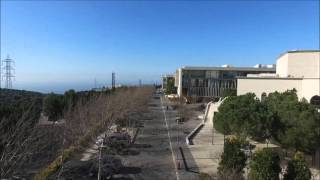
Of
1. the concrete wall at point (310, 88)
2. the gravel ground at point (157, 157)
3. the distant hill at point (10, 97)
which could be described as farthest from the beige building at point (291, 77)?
the distant hill at point (10, 97)

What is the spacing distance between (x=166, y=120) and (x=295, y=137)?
1617 inches

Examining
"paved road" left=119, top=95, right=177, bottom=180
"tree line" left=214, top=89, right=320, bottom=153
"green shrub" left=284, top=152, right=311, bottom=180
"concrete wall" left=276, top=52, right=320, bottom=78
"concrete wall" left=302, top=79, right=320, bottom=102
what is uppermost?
"concrete wall" left=276, top=52, right=320, bottom=78

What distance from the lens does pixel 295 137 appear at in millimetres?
32844

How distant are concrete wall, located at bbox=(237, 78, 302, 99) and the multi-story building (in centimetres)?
3748

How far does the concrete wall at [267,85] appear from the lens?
222ft

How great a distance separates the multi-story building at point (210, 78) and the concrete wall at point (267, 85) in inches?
1476

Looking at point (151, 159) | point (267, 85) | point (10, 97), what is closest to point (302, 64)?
point (267, 85)

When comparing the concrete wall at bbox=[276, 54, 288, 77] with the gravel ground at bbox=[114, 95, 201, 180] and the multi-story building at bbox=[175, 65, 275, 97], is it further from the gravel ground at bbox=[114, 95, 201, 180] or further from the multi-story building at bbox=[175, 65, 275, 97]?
the multi-story building at bbox=[175, 65, 275, 97]

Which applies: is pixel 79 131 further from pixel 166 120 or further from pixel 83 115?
pixel 166 120

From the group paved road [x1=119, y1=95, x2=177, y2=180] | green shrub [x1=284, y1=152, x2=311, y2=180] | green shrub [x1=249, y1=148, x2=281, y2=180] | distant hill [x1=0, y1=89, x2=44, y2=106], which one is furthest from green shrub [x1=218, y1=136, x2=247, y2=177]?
distant hill [x1=0, y1=89, x2=44, y2=106]

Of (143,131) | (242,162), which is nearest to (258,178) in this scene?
(242,162)

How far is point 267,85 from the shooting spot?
6956 centimetres

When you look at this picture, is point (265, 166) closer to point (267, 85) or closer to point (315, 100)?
point (315, 100)

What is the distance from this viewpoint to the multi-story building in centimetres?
10994
